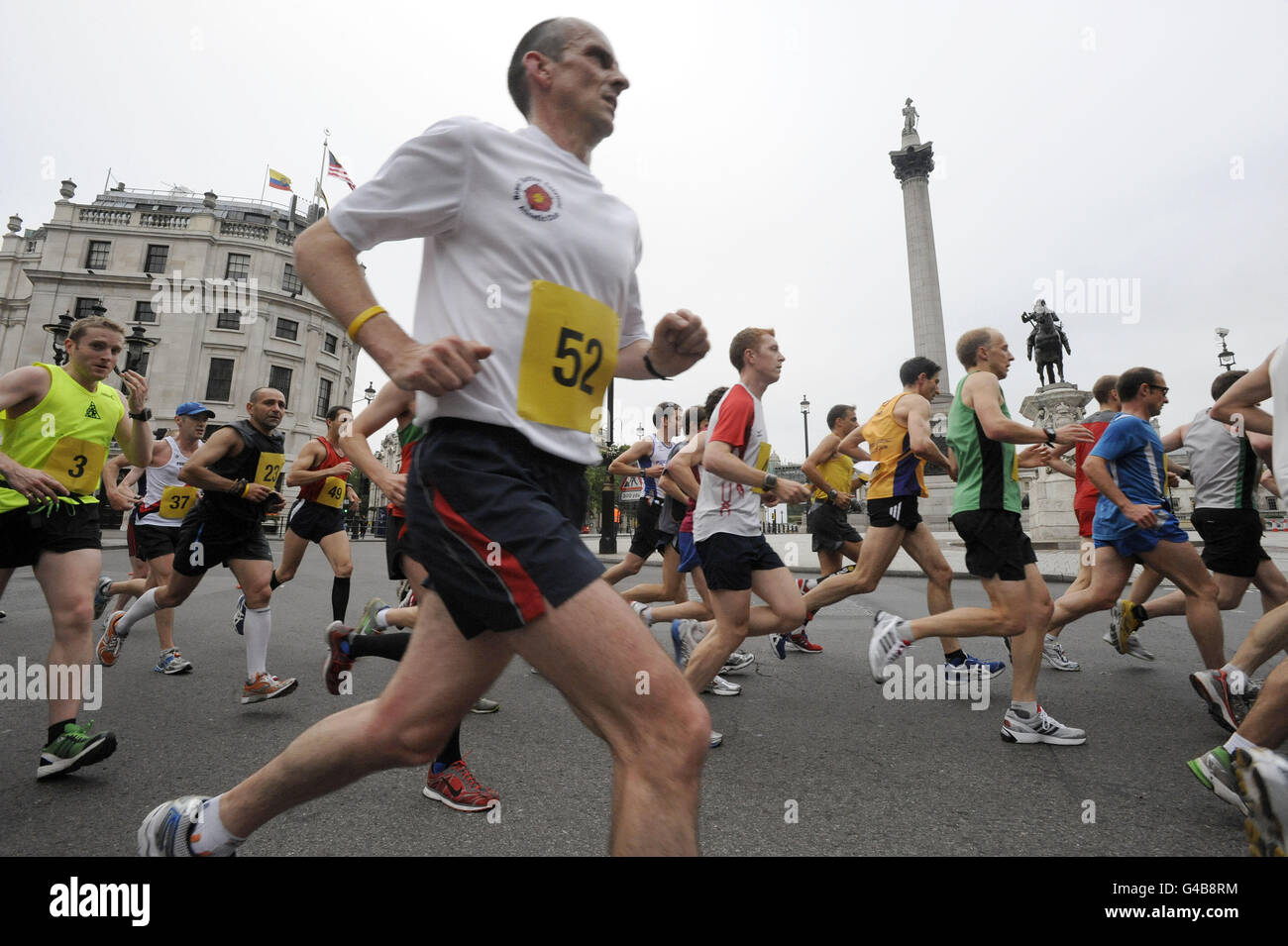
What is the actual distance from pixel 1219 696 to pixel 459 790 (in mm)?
3680

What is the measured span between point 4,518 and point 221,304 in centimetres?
4377

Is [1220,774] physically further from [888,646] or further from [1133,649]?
[1133,649]

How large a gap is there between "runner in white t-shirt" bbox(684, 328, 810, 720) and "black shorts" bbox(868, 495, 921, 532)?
145 centimetres

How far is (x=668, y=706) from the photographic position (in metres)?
1.25

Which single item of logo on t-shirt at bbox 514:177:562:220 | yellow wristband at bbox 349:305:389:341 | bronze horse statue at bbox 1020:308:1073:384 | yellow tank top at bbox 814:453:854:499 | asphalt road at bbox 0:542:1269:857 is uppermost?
bronze horse statue at bbox 1020:308:1073:384

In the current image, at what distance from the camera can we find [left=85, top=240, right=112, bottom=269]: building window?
1582 inches

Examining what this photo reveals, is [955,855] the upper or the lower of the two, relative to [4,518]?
lower

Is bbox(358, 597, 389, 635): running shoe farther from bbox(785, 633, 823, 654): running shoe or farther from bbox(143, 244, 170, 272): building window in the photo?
bbox(143, 244, 170, 272): building window

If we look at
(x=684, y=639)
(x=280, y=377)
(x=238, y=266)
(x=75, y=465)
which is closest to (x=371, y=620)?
(x=75, y=465)

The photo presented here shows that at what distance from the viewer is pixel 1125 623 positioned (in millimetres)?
4859

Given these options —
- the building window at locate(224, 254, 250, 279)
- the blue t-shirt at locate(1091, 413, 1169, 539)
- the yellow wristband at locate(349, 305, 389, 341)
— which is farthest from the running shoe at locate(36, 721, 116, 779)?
the building window at locate(224, 254, 250, 279)
